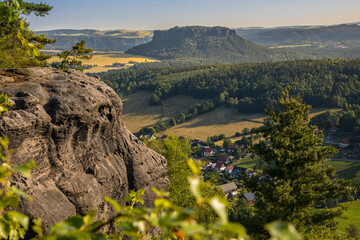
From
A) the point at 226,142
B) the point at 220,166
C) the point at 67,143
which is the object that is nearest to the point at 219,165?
the point at 220,166

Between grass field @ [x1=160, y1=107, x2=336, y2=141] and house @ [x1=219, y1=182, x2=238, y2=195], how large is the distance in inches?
2023

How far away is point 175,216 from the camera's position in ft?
7.91

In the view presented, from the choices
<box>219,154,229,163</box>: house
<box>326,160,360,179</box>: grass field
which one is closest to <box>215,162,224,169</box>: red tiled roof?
<box>219,154,229,163</box>: house

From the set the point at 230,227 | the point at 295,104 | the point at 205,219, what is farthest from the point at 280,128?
the point at 230,227

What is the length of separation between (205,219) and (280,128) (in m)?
13.8

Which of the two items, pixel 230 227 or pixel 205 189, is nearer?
pixel 230 227

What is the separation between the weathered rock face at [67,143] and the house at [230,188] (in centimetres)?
7141

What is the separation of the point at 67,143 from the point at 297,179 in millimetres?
15405

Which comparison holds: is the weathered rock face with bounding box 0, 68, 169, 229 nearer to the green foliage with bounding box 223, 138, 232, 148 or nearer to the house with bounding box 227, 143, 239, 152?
the house with bounding box 227, 143, 239, 152

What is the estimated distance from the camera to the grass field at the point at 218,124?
152875 millimetres

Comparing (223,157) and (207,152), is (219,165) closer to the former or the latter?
(223,157)

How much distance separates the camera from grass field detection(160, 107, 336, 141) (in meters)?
153

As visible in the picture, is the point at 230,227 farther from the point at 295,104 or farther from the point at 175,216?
the point at 295,104

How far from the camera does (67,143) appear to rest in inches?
740
